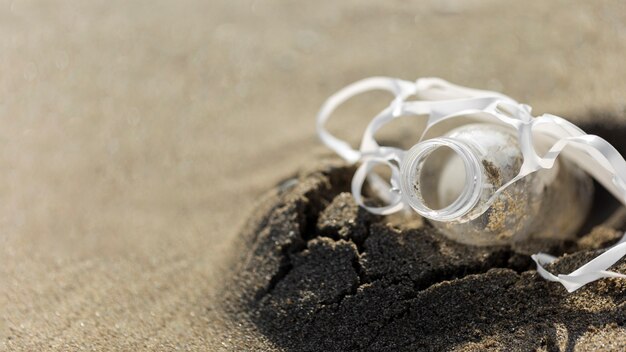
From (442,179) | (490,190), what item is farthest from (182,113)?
(490,190)

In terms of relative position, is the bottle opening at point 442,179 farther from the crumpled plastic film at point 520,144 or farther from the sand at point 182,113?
the sand at point 182,113

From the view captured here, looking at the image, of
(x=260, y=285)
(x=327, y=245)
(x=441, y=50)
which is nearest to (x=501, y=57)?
(x=441, y=50)

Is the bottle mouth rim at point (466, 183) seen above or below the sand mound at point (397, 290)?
above

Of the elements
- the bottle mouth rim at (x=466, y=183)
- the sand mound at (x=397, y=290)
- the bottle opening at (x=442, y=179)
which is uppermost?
the bottle mouth rim at (x=466, y=183)

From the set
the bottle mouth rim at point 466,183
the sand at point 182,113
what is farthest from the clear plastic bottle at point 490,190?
the sand at point 182,113

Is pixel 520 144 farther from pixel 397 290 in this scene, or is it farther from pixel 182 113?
pixel 182 113

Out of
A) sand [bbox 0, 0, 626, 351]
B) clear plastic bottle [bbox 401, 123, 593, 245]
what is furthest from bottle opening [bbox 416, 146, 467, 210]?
sand [bbox 0, 0, 626, 351]
